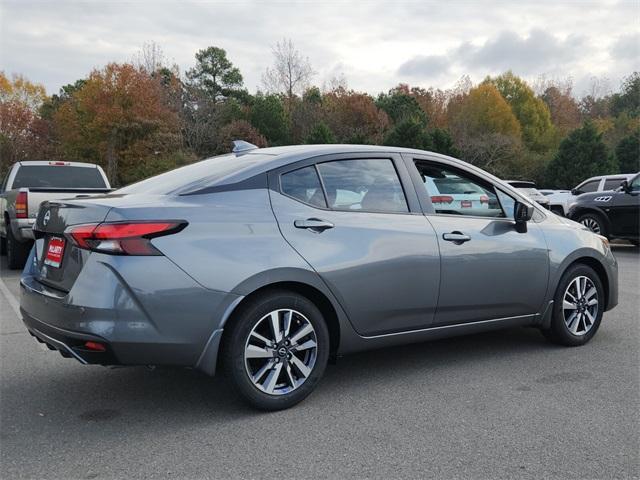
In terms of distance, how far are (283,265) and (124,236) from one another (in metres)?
0.90

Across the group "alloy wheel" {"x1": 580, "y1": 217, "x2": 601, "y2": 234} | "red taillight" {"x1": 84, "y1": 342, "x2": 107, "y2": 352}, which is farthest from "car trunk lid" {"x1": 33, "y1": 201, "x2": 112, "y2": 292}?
"alloy wheel" {"x1": 580, "y1": 217, "x2": 601, "y2": 234}

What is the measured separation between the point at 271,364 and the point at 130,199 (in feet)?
4.23

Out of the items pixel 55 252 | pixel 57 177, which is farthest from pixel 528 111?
pixel 55 252

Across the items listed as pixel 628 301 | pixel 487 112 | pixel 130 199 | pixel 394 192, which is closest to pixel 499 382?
pixel 394 192

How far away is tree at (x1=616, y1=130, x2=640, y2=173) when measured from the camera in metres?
36.4

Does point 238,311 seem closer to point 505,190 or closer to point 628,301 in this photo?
point 505,190

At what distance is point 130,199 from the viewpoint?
3.60m

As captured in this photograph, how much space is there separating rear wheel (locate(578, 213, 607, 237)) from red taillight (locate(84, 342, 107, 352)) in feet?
39.0

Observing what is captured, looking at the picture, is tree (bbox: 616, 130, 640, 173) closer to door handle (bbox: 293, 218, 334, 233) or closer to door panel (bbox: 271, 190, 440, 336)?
door panel (bbox: 271, 190, 440, 336)

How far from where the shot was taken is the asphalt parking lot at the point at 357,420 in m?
2.96

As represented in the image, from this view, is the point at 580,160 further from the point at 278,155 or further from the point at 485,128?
the point at 278,155

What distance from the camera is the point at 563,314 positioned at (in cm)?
496

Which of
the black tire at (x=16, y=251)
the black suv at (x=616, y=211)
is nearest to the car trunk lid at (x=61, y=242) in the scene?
the black tire at (x=16, y=251)

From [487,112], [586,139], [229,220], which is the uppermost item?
[487,112]
